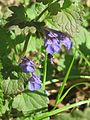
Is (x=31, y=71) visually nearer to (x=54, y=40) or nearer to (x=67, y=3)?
(x=54, y=40)

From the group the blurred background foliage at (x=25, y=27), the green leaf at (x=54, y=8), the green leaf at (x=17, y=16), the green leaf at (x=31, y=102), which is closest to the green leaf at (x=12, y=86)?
the blurred background foliage at (x=25, y=27)

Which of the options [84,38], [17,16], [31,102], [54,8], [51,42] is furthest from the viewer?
[84,38]

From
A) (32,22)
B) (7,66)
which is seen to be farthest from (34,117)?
(32,22)

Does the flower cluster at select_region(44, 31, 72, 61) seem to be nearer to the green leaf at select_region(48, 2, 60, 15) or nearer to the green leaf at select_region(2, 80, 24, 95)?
the green leaf at select_region(48, 2, 60, 15)

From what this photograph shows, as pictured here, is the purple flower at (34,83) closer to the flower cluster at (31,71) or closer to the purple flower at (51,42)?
the flower cluster at (31,71)

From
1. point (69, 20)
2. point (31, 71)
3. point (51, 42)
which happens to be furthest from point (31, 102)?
point (69, 20)

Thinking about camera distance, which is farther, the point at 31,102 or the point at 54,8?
the point at 31,102
